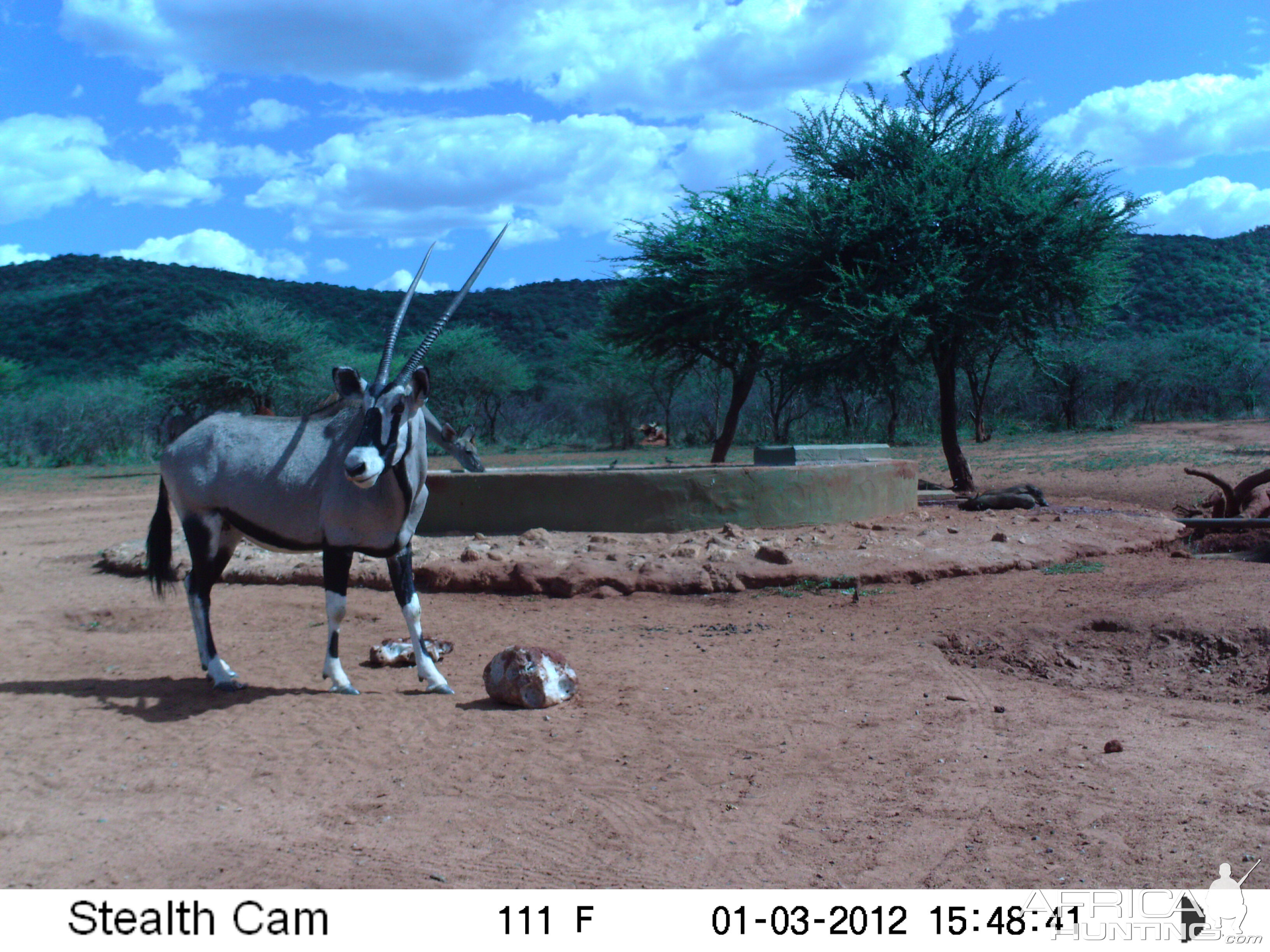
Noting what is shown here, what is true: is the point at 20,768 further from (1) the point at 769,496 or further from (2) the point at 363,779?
(1) the point at 769,496

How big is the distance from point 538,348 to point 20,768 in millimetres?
54631

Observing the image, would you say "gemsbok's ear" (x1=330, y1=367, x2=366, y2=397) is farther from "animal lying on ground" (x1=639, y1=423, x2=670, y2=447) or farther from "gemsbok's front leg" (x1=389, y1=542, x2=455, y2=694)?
"animal lying on ground" (x1=639, y1=423, x2=670, y2=447)

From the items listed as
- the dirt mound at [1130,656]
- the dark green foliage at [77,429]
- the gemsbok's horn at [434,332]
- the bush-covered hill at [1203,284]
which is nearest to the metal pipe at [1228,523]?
the dirt mound at [1130,656]

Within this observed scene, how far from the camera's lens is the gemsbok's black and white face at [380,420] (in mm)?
4496

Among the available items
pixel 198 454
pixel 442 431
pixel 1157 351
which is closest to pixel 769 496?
pixel 442 431

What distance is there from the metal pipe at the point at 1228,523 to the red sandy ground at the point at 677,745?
163cm

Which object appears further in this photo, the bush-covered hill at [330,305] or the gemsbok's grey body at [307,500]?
the bush-covered hill at [330,305]

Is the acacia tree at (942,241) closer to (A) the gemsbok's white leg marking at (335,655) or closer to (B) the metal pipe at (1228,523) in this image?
(B) the metal pipe at (1228,523)

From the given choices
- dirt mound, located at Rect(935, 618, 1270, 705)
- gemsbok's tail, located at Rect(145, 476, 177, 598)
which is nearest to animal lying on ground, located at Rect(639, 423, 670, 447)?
dirt mound, located at Rect(935, 618, 1270, 705)

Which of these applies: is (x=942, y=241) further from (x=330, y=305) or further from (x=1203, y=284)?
(x=330, y=305)

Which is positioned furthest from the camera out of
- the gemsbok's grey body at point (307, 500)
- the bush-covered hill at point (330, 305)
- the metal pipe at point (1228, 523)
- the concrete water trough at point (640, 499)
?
the bush-covered hill at point (330, 305)

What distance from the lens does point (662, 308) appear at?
18609 mm

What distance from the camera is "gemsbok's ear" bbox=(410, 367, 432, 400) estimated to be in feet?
15.8
